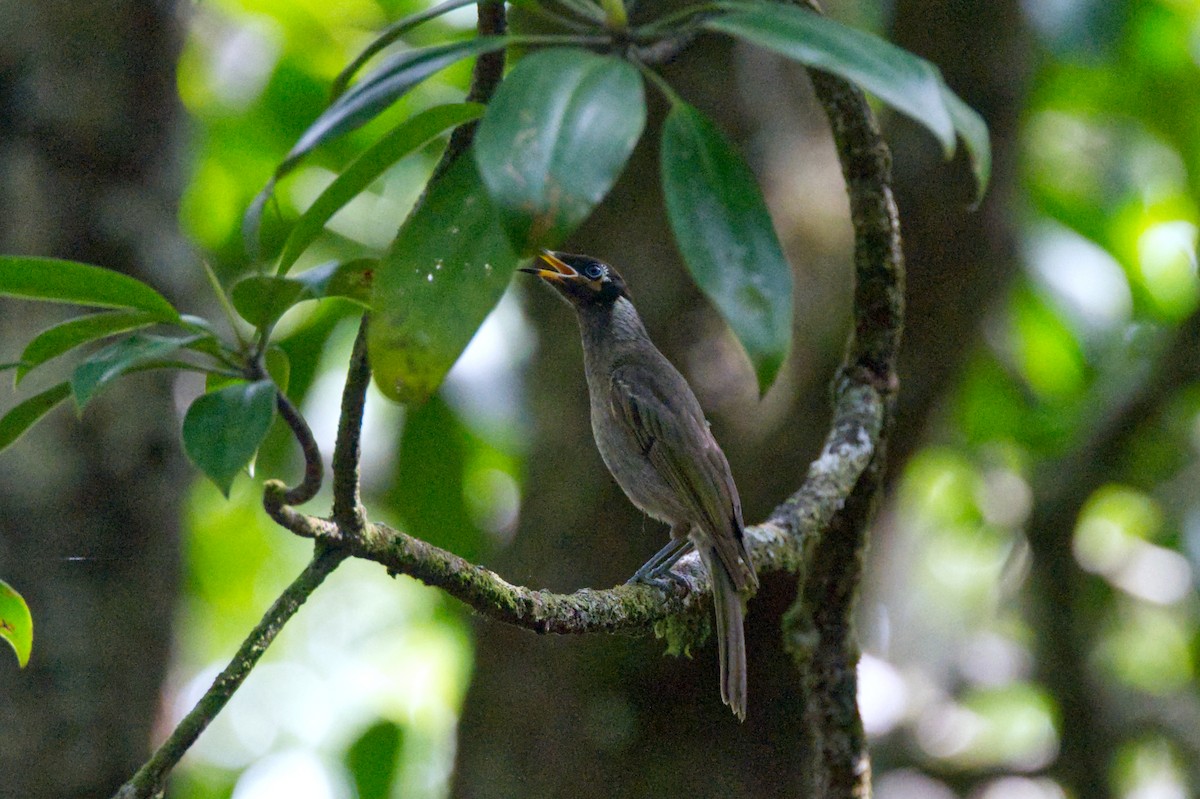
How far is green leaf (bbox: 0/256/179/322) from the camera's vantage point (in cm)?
199

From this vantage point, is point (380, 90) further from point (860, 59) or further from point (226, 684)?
point (226, 684)

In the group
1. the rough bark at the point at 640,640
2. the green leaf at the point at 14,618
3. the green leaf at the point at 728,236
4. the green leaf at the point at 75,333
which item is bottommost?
the rough bark at the point at 640,640

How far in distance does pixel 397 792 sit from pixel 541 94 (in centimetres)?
449

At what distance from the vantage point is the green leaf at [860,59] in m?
1.63

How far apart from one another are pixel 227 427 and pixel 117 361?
0.25 metres

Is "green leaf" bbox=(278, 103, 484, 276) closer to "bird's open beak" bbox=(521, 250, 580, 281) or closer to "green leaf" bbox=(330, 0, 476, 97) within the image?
"green leaf" bbox=(330, 0, 476, 97)

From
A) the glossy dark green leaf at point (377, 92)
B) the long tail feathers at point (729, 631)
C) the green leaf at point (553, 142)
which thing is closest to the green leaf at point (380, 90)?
the glossy dark green leaf at point (377, 92)

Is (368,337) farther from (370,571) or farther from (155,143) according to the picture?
(370,571)

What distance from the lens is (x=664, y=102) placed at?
210 inches

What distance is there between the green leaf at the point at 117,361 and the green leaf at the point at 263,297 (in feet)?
0.40

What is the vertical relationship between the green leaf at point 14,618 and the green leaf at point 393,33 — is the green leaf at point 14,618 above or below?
below

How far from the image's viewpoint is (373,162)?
1.99m

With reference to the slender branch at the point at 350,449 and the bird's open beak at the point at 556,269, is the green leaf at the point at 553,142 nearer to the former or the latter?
the slender branch at the point at 350,449

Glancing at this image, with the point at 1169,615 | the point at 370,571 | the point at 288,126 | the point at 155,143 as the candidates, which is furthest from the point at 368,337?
the point at 370,571
